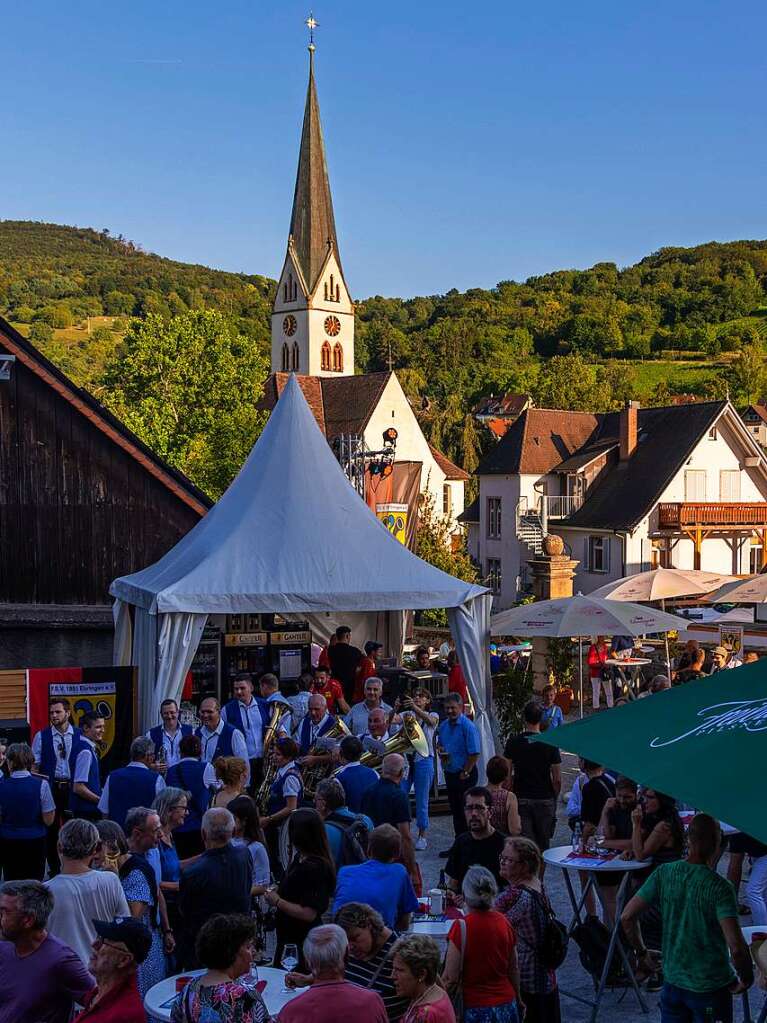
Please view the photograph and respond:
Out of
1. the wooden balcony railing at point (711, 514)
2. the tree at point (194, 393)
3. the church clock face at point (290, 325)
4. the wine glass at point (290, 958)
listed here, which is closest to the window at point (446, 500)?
the tree at point (194, 393)

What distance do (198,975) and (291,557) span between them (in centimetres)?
787

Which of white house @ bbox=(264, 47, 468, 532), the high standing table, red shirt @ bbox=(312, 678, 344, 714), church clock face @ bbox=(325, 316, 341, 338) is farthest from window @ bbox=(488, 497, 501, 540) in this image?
the high standing table

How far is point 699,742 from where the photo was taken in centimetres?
470

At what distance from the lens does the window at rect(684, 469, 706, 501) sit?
46.4 meters

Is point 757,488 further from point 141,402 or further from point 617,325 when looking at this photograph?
point 617,325

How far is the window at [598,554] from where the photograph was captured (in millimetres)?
47875

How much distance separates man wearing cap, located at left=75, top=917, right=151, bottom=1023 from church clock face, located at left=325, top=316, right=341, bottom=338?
7753 cm

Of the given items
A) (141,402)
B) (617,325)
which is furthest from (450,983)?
(617,325)

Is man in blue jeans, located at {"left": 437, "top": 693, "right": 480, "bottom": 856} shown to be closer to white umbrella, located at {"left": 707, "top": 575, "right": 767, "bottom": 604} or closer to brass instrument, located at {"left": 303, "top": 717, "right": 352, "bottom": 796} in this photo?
brass instrument, located at {"left": 303, "top": 717, "right": 352, "bottom": 796}

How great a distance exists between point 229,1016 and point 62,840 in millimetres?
1688

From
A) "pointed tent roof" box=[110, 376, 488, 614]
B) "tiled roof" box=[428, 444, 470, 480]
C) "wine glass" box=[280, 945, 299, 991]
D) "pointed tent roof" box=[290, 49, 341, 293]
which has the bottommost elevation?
"wine glass" box=[280, 945, 299, 991]

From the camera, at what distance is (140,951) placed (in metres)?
4.55

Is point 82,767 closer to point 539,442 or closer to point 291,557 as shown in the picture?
point 291,557

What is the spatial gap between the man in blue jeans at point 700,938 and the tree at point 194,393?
133ft
